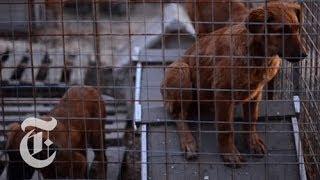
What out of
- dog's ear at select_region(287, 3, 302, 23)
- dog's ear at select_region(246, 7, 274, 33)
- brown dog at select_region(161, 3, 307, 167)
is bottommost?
brown dog at select_region(161, 3, 307, 167)

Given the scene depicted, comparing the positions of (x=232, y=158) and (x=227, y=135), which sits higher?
(x=227, y=135)

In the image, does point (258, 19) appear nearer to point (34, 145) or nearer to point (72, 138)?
point (72, 138)

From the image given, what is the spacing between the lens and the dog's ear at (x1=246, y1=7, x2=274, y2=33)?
554cm

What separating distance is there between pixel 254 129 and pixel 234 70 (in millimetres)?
694

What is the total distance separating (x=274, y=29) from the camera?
5.64 m

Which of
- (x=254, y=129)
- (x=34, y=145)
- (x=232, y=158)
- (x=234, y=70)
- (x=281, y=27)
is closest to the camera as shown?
(x=281, y=27)

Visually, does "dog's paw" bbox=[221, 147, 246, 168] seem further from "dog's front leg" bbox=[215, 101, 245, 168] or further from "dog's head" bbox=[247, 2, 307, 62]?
"dog's head" bbox=[247, 2, 307, 62]

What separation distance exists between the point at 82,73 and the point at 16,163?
3.28 m

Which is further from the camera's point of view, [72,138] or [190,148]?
[190,148]

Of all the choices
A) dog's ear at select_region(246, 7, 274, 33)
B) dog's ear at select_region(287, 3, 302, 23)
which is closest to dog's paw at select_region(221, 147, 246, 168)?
dog's ear at select_region(246, 7, 274, 33)

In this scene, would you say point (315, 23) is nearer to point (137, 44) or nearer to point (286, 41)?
point (286, 41)

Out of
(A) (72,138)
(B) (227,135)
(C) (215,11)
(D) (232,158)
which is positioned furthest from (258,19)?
(C) (215,11)

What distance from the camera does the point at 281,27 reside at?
5605mm

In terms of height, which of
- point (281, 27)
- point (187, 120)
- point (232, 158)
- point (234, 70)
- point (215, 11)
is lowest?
point (232, 158)
